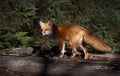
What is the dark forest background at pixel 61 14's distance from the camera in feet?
44.7

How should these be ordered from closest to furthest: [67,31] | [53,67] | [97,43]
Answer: [53,67] → [97,43] → [67,31]

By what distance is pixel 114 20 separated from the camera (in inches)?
532

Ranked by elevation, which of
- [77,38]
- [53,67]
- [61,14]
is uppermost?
[77,38]

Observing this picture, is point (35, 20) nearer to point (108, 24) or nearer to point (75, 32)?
point (108, 24)

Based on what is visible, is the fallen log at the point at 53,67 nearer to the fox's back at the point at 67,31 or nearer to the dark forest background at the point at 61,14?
the fox's back at the point at 67,31

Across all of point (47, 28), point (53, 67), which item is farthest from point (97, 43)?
point (47, 28)

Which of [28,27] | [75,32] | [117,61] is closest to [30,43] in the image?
[28,27]

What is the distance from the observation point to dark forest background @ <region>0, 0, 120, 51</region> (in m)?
13.6

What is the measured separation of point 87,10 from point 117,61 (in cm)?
714

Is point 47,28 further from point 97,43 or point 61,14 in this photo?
point 61,14

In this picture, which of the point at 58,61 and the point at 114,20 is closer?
the point at 58,61

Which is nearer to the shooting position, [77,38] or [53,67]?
[53,67]

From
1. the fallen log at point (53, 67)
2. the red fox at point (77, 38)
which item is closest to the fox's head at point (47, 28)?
the red fox at point (77, 38)

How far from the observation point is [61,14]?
14.7 metres
